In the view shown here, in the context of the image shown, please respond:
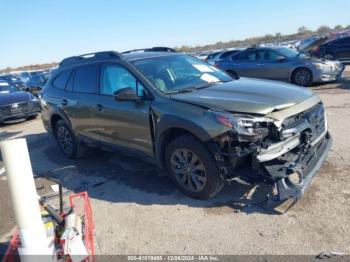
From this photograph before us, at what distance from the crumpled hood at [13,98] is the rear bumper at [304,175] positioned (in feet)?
35.8

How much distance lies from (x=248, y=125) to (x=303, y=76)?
978 cm

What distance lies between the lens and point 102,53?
5738 millimetres

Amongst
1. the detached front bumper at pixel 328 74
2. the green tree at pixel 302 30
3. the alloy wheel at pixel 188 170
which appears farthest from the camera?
the green tree at pixel 302 30

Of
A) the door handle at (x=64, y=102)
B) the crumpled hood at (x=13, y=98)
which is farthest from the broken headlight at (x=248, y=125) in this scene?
the crumpled hood at (x=13, y=98)

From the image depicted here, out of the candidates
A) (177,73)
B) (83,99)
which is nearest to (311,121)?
(177,73)

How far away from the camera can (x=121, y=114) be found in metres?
5.08

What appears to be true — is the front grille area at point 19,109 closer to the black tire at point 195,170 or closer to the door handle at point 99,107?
the door handle at point 99,107

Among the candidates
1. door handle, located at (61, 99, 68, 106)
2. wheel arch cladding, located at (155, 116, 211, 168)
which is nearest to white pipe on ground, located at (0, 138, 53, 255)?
wheel arch cladding, located at (155, 116, 211, 168)

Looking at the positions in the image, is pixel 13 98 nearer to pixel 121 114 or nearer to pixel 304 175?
pixel 121 114

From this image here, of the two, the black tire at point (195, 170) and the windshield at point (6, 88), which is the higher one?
the windshield at point (6, 88)

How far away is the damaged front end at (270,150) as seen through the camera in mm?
3754

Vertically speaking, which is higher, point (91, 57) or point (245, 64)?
point (91, 57)

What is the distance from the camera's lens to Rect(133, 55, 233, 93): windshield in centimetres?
483

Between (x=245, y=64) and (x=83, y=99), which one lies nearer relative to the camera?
(x=83, y=99)
